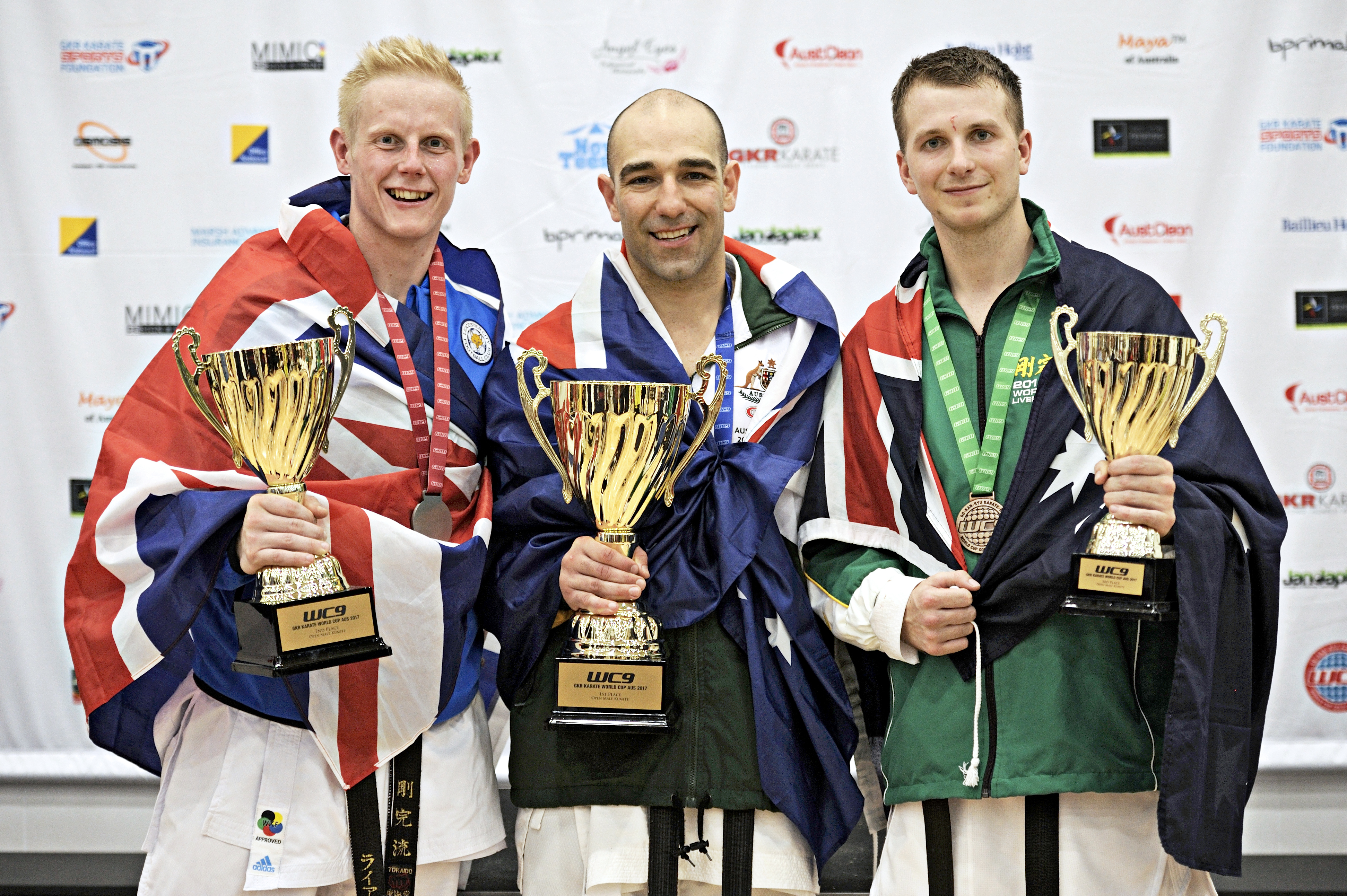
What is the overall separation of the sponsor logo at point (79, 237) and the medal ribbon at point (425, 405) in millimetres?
2217

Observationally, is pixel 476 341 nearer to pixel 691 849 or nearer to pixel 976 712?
pixel 691 849

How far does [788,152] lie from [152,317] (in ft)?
8.08

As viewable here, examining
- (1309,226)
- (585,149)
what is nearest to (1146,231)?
(1309,226)

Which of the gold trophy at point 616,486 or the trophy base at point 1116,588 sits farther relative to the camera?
the gold trophy at point 616,486

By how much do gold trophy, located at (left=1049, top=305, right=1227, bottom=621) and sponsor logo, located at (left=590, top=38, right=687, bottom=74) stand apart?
238 cm

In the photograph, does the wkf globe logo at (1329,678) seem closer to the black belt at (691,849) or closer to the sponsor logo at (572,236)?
the black belt at (691,849)

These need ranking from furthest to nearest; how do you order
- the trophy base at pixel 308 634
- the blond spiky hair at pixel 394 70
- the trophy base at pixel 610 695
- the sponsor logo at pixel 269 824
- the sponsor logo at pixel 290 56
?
the sponsor logo at pixel 290 56 < the blond spiky hair at pixel 394 70 < the sponsor logo at pixel 269 824 < the trophy base at pixel 610 695 < the trophy base at pixel 308 634

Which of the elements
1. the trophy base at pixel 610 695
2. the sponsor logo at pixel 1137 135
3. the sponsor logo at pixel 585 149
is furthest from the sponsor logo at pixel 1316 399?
the trophy base at pixel 610 695

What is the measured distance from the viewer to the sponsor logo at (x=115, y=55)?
3.92m

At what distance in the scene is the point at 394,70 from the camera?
7.93 ft

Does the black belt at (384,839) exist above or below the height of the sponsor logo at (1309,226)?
below

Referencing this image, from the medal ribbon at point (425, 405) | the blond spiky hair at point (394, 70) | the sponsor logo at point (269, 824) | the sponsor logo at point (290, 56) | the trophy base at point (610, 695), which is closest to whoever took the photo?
the trophy base at point (610, 695)

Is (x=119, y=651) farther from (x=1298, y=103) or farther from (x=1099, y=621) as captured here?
(x=1298, y=103)

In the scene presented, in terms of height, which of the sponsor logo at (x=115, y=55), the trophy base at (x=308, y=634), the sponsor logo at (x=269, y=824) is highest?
the sponsor logo at (x=115, y=55)
